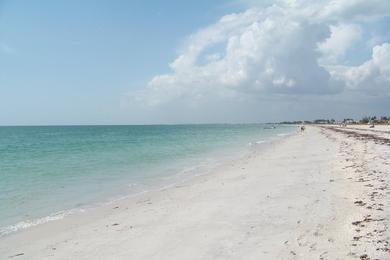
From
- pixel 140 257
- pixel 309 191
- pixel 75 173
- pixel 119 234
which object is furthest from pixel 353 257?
pixel 75 173

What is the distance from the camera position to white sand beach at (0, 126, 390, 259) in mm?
7246

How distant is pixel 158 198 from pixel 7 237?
5.46 meters

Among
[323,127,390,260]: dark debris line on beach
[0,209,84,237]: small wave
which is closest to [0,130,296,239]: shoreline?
[0,209,84,237]: small wave

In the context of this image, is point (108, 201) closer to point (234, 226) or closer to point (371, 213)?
point (234, 226)

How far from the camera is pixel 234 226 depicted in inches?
355

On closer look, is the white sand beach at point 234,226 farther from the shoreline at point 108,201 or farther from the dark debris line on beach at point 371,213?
the shoreline at point 108,201

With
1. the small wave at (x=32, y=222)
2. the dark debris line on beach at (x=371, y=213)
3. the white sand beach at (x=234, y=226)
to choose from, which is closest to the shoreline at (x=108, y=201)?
the small wave at (x=32, y=222)

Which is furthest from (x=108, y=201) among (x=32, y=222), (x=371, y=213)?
(x=371, y=213)

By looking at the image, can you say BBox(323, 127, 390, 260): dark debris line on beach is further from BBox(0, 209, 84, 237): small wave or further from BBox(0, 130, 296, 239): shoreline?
BBox(0, 209, 84, 237): small wave

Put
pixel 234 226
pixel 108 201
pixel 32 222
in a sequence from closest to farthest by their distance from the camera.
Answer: pixel 234 226
pixel 32 222
pixel 108 201

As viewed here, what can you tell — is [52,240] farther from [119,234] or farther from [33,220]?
[33,220]

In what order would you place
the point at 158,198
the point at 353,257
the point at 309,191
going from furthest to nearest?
1. the point at 158,198
2. the point at 309,191
3. the point at 353,257

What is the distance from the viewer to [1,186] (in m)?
18.6

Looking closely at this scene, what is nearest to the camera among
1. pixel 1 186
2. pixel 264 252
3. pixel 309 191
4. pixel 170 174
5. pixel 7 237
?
pixel 264 252
